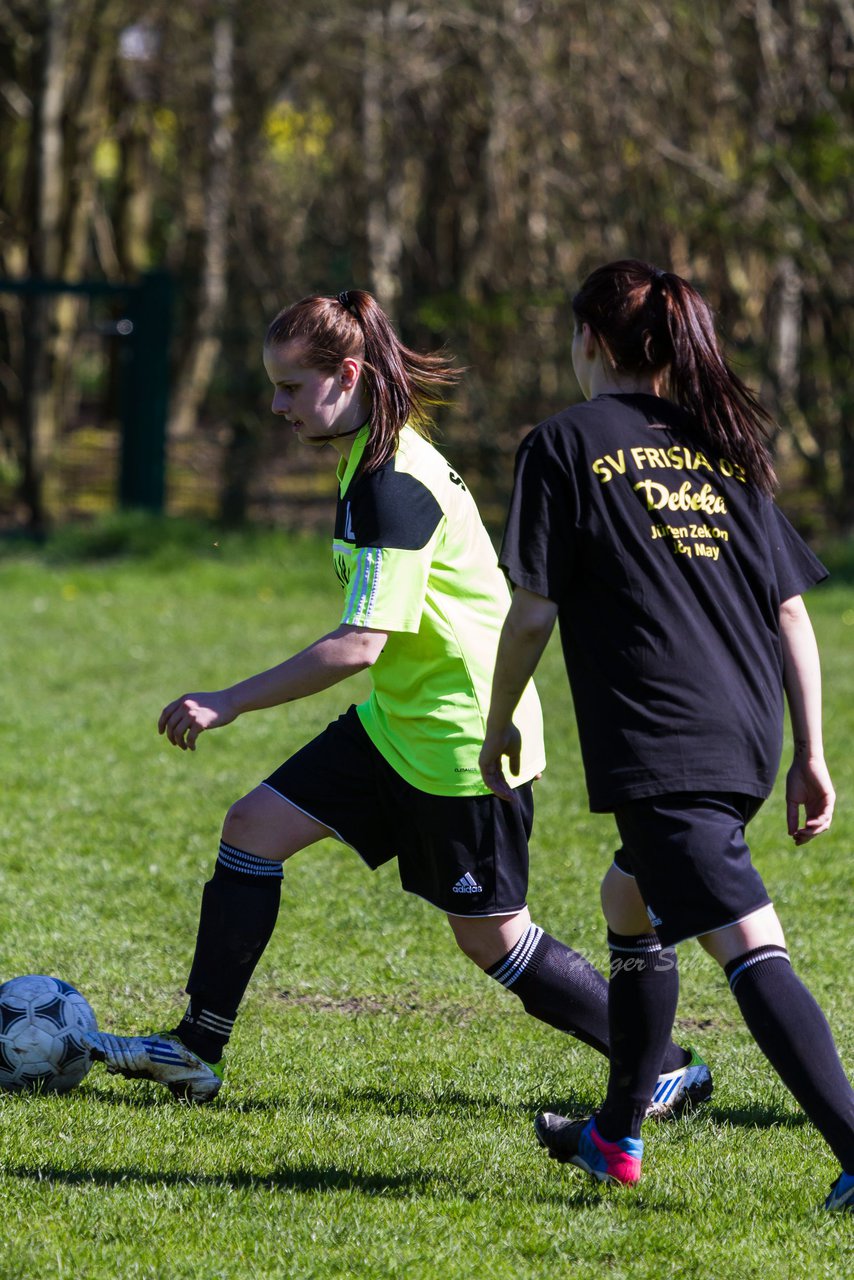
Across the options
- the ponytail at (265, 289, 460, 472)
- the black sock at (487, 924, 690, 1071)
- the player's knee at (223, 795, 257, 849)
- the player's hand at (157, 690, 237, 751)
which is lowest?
the black sock at (487, 924, 690, 1071)

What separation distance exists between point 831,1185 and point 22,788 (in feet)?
14.3

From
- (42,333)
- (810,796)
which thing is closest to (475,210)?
(42,333)

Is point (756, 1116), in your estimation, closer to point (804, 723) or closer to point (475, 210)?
point (804, 723)

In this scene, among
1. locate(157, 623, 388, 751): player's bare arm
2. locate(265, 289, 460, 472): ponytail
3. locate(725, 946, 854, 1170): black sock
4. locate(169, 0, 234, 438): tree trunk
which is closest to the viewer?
locate(725, 946, 854, 1170): black sock

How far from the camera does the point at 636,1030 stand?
10.6 ft

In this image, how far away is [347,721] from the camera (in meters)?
3.83

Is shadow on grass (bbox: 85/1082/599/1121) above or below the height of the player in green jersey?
below

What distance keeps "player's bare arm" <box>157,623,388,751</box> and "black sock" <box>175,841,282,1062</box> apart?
489mm

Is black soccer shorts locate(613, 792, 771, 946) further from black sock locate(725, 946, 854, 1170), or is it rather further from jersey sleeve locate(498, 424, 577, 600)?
jersey sleeve locate(498, 424, 577, 600)

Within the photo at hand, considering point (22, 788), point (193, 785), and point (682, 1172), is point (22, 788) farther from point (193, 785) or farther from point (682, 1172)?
point (682, 1172)

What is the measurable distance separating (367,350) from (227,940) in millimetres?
1395

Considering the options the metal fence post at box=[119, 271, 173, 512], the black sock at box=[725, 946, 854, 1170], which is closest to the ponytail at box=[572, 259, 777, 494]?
the black sock at box=[725, 946, 854, 1170]

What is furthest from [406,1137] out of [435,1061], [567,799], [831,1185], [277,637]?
[277,637]

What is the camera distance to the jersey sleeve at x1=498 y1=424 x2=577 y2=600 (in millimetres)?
2963
